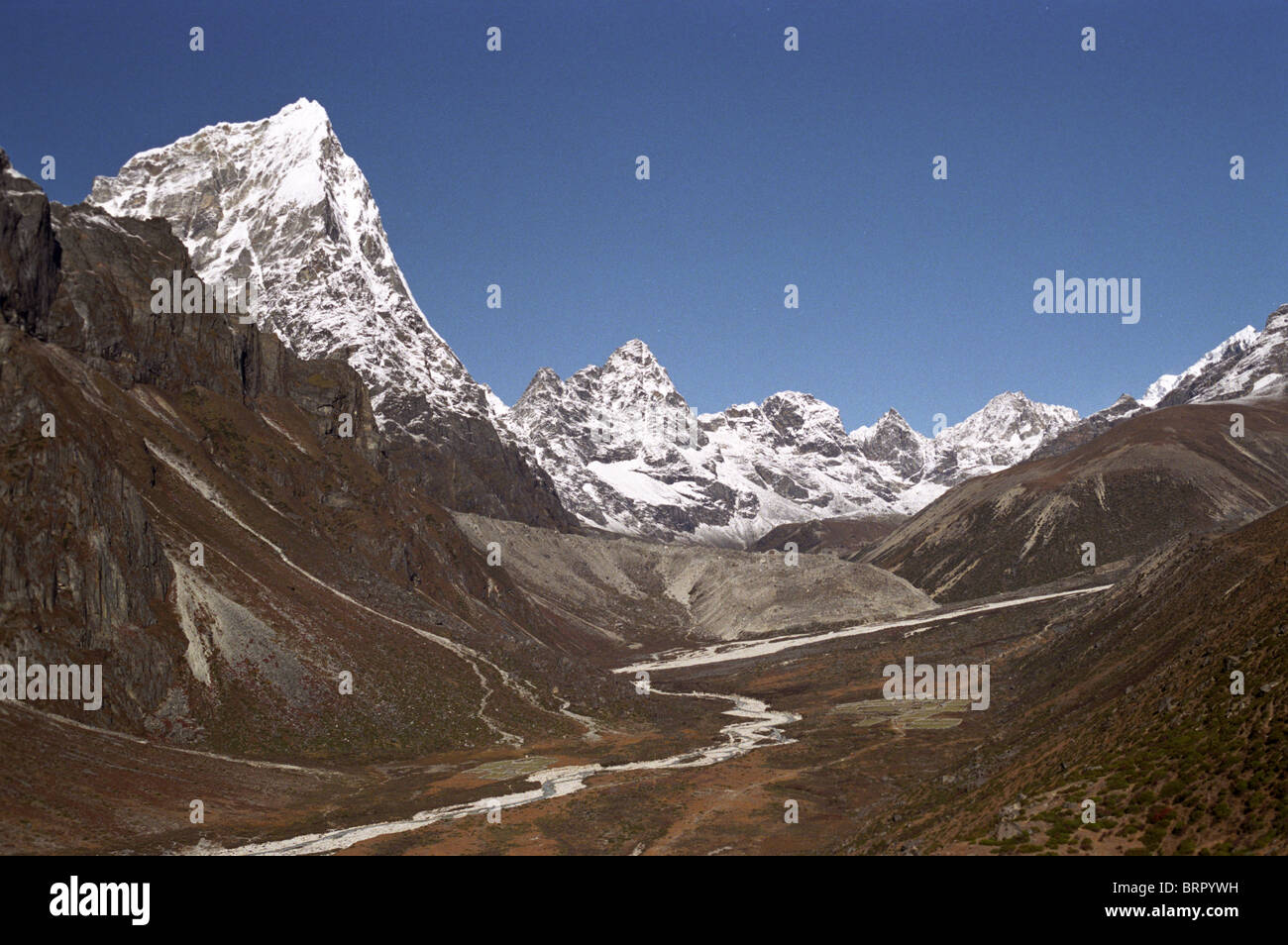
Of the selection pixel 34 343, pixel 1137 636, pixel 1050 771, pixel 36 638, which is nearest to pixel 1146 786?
pixel 1050 771

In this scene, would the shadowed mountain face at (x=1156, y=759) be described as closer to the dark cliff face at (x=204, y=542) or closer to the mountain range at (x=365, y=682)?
the mountain range at (x=365, y=682)

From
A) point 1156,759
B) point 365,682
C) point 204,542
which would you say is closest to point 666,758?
point 365,682

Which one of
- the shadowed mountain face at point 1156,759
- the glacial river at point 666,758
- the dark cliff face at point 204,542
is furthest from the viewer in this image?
the dark cliff face at point 204,542

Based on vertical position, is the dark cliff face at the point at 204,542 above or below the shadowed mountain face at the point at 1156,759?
above

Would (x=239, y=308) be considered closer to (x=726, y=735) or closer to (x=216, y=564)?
(x=216, y=564)

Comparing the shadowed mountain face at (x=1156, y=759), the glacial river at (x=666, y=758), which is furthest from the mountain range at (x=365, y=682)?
the glacial river at (x=666, y=758)

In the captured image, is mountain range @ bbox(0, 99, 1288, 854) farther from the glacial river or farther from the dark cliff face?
the glacial river

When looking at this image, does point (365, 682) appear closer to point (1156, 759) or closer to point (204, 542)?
point (204, 542)

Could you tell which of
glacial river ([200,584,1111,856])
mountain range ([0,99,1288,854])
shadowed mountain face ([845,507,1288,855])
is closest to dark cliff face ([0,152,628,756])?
mountain range ([0,99,1288,854])
